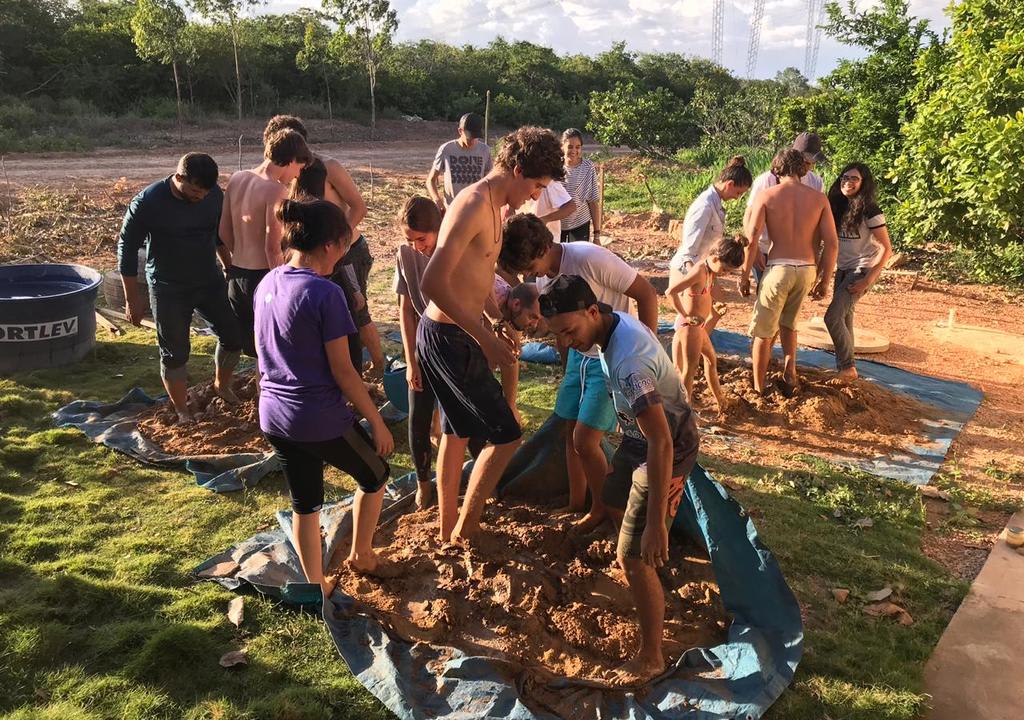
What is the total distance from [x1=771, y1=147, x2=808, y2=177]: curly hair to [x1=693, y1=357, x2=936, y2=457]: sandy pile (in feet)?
5.26

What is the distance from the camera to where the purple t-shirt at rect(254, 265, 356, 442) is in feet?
8.79

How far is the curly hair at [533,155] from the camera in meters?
3.07

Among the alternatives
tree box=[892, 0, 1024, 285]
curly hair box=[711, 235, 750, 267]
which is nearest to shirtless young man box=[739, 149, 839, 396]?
curly hair box=[711, 235, 750, 267]

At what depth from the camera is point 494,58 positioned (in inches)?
1618

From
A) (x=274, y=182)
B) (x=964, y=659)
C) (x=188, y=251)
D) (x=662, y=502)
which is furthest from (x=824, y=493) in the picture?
(x=188, y=251)

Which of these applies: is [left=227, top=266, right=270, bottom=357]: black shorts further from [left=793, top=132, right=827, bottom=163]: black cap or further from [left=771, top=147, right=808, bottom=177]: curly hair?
[left=793, top=132, right=827, bottom=163]: black cap

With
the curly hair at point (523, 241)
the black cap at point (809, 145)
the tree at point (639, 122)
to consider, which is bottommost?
the curly hair at point (523, 241)

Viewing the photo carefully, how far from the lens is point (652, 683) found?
9.37 ft

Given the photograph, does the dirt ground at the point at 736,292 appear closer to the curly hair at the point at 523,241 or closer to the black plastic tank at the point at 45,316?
the curly hair at the point at 523,241

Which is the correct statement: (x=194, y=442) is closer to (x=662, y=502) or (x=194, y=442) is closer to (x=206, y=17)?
(x=662, y=502)

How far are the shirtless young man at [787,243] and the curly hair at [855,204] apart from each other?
0.45 meters

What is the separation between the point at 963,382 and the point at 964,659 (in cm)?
415

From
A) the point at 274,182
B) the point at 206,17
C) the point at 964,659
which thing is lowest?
the point at 964,659

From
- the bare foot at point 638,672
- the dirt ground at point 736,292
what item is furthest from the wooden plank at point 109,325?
the bare foot at point 638,672
